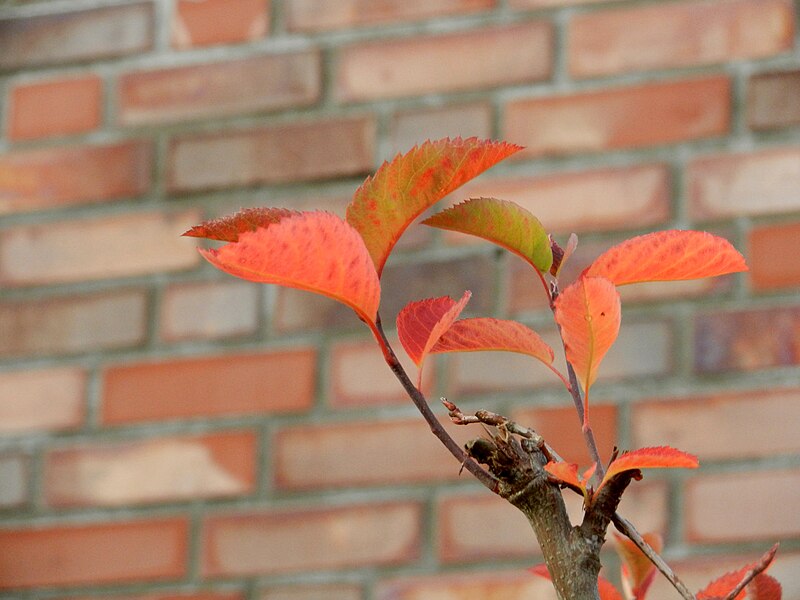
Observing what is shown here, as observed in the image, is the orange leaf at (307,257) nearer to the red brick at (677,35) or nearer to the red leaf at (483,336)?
the red leaf at (483,336)

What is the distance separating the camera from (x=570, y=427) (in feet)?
3.20

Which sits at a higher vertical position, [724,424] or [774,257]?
[774,257]

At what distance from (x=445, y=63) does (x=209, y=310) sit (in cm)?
37

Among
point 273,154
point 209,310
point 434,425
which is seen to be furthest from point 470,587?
point 434,425

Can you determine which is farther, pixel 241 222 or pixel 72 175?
pixel 72 175

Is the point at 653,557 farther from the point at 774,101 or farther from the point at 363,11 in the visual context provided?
the point at 363,11

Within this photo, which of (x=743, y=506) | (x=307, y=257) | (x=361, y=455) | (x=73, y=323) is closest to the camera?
(x=307, y=257)

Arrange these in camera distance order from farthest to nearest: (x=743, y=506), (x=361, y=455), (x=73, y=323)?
(x=73, y=323)
(x=361, y=455)
(x=743, y=506)

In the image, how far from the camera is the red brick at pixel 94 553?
1049mm

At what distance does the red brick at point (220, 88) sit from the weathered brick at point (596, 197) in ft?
0.78

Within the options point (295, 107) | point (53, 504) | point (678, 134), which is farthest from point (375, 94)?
point (53, 504)

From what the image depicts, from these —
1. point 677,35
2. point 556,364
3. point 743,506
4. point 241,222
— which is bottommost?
point 743,506

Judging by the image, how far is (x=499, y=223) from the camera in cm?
35


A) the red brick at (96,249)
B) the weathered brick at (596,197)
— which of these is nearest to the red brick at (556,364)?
the weathered brick at (596,197)
